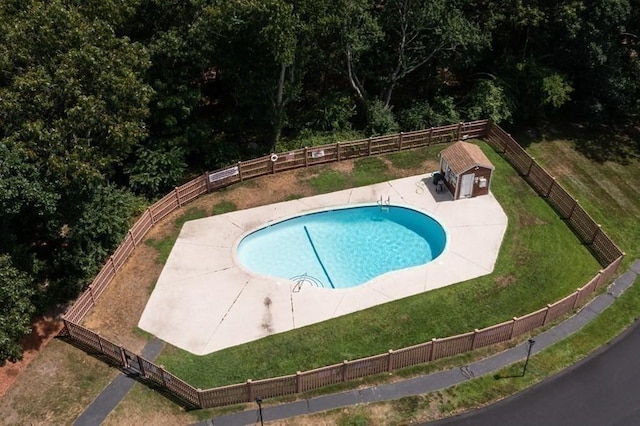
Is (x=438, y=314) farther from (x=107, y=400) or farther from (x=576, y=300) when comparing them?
(x=107, y=400)

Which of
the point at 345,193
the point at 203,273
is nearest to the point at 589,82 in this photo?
the point at 345,193

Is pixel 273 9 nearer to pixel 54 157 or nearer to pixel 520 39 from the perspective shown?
pixel 54 157

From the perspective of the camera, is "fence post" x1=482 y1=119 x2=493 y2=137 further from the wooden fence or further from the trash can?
the trash can

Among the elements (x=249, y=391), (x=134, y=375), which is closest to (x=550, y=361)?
(x=249, y=391)

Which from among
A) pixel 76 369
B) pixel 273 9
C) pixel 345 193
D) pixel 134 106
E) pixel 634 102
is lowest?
pixel 76 369

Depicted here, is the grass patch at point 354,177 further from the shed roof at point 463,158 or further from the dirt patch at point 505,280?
the dirt patch at point 505,280

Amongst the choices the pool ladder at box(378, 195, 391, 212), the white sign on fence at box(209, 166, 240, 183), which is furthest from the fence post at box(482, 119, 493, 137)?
the white sign on fence at box(209, 166, 240, 183)
